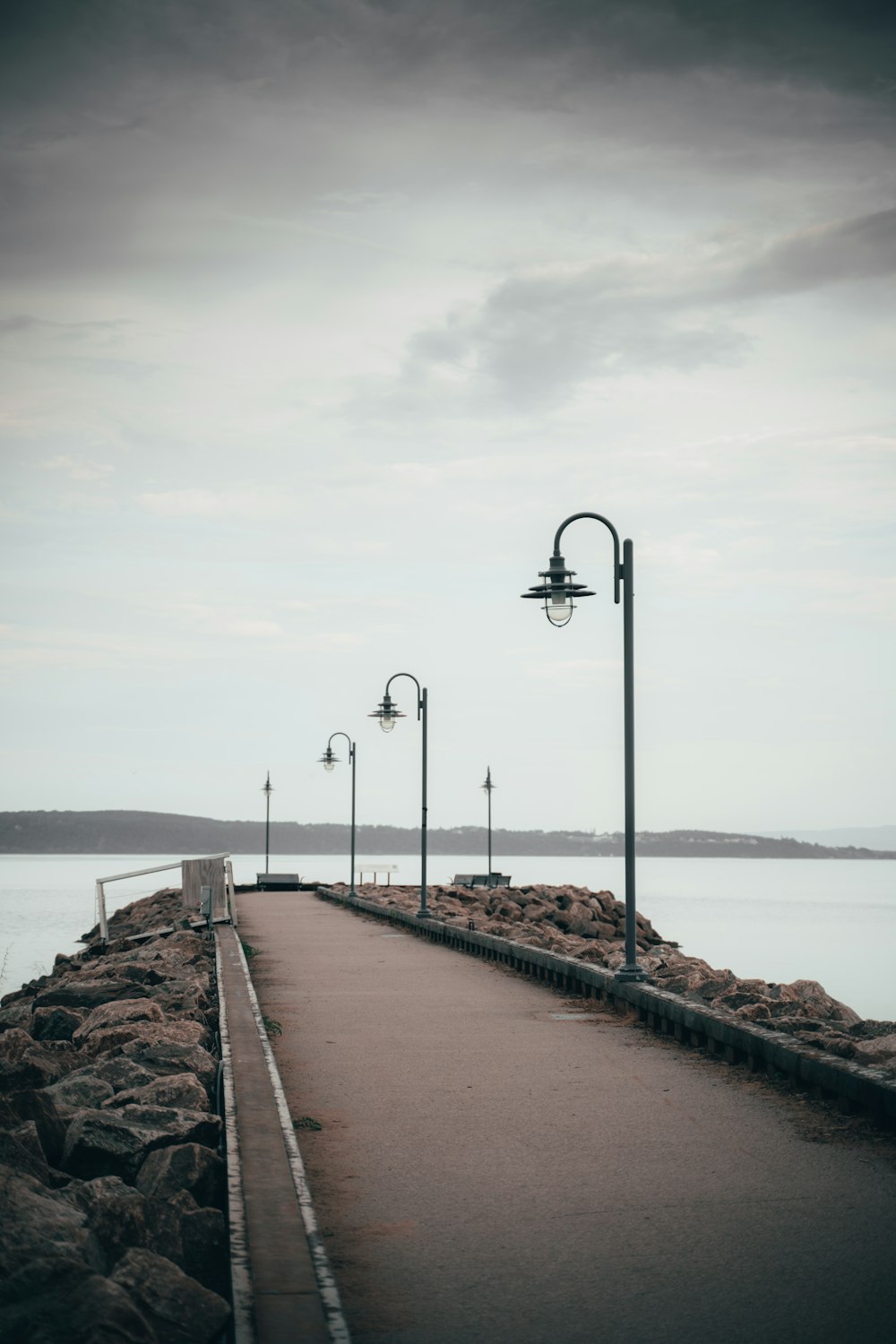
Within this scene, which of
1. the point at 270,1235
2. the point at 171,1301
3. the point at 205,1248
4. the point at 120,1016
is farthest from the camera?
the point at 120,1016

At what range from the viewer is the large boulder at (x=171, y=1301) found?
4438mm

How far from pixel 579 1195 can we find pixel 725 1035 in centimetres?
386

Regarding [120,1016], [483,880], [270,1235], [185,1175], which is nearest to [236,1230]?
[270,1235]

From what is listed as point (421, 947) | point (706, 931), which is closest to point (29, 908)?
point (706, 931)

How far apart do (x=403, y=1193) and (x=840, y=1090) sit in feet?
9.79

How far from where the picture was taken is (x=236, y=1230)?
5.37 metres

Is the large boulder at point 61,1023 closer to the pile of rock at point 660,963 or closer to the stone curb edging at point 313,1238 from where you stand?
the stone curb edging at point 313,1238

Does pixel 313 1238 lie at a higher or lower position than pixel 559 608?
lower

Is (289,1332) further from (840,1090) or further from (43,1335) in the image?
(840,1090)

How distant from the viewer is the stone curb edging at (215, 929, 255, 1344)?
4.45m

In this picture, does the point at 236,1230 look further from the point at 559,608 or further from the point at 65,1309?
the point at 559,608

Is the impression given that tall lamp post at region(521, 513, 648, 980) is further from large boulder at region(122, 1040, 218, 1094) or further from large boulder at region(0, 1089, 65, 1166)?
large boulder at region(0, 1089, 65, 1166)

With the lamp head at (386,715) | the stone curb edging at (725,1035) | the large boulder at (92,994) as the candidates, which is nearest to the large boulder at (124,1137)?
the stone curb edging at (725,1035)

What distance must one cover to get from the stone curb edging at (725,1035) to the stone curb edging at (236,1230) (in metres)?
3.53
